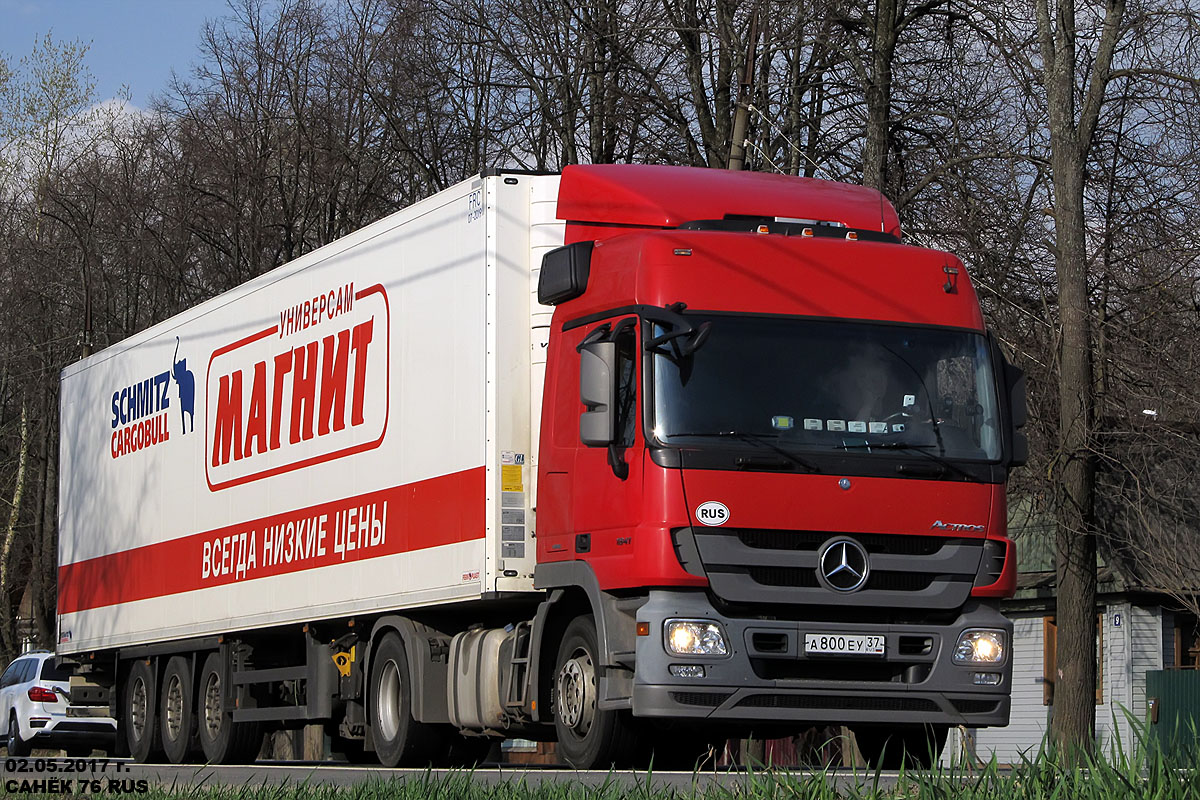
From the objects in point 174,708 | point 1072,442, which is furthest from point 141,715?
point 1072,442

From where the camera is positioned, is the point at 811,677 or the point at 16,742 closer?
the point at 811,677

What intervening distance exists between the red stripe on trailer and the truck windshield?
2087 mm

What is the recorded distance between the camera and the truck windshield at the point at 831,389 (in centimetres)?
1029

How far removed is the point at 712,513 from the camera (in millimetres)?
10125

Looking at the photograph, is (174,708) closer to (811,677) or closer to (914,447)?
(811,677)

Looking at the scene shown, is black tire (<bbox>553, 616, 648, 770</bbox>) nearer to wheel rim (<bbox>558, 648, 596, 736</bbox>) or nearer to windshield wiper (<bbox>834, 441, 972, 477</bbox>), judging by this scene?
wheel rim (<bbox>558, 648, 596, 736</bbox>)

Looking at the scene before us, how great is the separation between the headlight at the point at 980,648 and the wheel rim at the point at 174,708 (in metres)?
9.19

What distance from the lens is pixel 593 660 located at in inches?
425

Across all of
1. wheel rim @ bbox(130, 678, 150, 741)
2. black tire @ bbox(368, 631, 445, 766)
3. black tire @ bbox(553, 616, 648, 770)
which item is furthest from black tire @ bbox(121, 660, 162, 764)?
black tire @ bbox(553, 616, 648, 770)

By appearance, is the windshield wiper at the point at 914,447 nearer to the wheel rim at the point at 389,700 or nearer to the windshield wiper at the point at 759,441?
the windshield wiper at the point at 759,441

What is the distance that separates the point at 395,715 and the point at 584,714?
2.66 metres

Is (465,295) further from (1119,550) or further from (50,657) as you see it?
(1119,550)

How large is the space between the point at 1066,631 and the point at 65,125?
35001mm

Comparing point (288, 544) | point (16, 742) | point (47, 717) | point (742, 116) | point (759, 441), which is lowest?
point (16, 742)
